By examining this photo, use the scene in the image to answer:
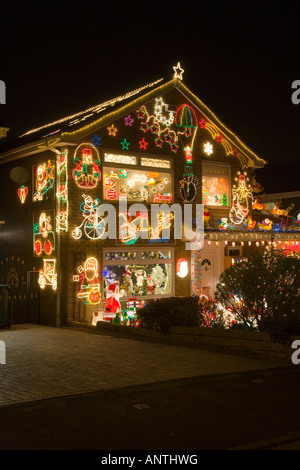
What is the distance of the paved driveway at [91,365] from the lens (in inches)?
327

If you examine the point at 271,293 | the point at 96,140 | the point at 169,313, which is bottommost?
the point at 169,313

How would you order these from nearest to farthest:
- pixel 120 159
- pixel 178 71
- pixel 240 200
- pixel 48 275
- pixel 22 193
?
1. pixel 48 275
2. pixel 120 159
3. pixel 22 193
4. pixel 178 71
5. pixel 240 200

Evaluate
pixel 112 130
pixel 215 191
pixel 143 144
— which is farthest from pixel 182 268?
pixel 112 130

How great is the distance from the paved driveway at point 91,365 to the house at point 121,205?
121 inches

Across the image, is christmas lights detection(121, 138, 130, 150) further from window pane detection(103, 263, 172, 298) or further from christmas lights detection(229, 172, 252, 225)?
christmas lights detection(229, 172, 252, 225)

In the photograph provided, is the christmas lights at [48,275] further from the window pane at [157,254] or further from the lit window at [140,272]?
the window pane at [157,254]

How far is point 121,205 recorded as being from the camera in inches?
658

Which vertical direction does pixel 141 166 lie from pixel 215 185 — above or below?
above

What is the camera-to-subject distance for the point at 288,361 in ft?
34.7

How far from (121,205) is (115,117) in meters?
2.67

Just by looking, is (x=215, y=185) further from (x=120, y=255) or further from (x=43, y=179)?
(x=43, y=179)

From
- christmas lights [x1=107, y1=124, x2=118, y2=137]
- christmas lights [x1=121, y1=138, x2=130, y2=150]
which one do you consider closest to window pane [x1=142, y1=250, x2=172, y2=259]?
christmas lights [x1=121, y1=138, x2=130, y2=150]
